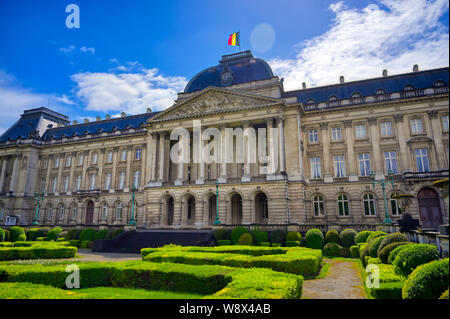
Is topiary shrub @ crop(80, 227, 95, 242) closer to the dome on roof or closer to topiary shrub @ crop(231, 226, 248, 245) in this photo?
topiary shrub @ crop(231, 226, 248, 245)

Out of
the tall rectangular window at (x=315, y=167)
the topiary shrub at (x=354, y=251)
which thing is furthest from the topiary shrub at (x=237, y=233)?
the tall rectangular window at (x=315, y=167)

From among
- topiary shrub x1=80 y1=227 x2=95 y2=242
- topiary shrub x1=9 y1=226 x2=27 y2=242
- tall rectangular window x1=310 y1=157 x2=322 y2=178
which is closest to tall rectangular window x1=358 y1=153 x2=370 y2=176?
tall rectangular window x1=310 y1=157 x2=322 y2=178

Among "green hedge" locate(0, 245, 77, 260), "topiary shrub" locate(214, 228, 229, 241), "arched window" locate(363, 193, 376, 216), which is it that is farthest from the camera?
"arched window" locate(363, 193, 376, 216)

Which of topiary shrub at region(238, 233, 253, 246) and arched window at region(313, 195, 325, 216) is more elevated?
arched window at region(313, 195, 325, 216)

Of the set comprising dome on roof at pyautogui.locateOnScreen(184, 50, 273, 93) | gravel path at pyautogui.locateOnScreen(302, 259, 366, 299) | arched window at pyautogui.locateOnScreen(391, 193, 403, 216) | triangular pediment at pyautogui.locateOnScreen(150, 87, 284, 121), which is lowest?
gravel path at pyautogui.locateOnScreen(302, 259, 366, 299)

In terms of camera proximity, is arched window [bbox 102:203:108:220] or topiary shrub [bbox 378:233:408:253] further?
arched window [bbox 102:203:108:220]

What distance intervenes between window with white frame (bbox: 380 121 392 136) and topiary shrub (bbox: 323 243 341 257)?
757 inches

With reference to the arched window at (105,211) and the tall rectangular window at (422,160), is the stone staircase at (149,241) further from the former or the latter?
the tall rectangular window at (422,160)

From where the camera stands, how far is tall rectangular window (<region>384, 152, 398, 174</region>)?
35906 mm

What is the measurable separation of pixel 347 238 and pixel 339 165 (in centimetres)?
1468

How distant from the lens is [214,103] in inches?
1586

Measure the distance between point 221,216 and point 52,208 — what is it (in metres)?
34.7
